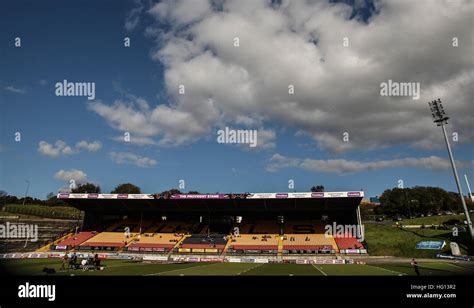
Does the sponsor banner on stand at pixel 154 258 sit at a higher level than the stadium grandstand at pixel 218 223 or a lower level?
lower

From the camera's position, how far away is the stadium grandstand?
56.8 meters

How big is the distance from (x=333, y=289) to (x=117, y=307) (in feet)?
26.7

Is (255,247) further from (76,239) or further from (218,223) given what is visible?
(76,239)

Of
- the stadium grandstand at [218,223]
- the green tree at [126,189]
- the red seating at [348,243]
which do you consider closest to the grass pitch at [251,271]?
the red seating at [348,243]

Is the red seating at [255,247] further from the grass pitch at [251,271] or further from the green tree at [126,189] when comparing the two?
the green tree at [126,189]

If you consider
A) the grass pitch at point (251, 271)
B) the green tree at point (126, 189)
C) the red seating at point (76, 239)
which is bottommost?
the grass pitch at point (251, 271)

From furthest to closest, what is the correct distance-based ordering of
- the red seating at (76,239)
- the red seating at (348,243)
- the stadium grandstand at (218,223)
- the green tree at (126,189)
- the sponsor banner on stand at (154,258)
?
the green tree at (126,189)
the red seating at (76,239)
the stadium grandstand at (218,223)
the red seating at (348,243)
the sponsor banner on stand at (154,258)

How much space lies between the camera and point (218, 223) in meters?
66.7

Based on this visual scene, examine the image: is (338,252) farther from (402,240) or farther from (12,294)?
(12,294)

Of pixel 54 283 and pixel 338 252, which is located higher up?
pixel 54 283

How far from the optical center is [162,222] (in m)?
69.2

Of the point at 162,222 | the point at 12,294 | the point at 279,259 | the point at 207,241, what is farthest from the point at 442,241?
the point at 12,294

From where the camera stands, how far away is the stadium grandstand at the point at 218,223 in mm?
56812

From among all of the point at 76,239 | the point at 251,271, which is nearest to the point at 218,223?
the point at 76,239
